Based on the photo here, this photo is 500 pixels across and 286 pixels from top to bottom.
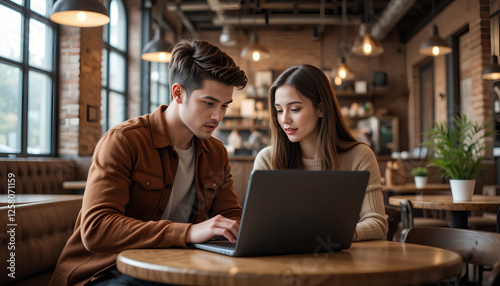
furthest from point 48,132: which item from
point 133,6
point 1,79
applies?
point 133,6

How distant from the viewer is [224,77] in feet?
4.87

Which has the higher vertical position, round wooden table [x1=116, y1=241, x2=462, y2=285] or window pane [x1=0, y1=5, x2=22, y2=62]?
window pane [x1=0, y1=5, x2=22, y2=62]

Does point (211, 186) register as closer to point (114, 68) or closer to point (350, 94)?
point (114, 68)

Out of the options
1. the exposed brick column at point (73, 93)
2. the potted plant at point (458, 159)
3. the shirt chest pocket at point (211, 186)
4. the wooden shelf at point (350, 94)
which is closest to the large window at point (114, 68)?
the exposed brick column at point (73, 93)

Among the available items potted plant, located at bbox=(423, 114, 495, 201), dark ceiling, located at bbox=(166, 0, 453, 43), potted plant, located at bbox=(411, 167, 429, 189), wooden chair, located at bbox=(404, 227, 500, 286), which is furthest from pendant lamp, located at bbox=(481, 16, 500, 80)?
wooden chair, located at bbox=(404, 227, 500, 286)

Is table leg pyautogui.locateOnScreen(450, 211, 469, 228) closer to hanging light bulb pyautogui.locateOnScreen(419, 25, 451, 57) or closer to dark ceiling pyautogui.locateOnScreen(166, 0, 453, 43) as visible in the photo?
hanging light bulb pyautogui.locateOnScreen(419, 25, 451, 57)

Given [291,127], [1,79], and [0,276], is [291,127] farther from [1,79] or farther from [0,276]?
[1,79]

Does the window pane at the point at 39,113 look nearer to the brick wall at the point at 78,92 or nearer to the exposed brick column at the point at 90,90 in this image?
the brick wall at the point at 78,92

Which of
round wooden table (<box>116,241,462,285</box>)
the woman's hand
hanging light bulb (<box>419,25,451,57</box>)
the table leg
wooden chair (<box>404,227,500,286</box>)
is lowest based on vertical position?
the table leg

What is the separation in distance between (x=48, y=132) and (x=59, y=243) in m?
3.95

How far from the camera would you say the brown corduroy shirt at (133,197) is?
1.22m

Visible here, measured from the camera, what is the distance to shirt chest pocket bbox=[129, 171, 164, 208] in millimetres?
1427

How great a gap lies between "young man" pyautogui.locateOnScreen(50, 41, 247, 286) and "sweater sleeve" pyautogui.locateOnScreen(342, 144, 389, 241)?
1.42 ft

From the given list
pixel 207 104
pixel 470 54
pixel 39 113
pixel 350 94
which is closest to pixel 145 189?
pixel 207 104
